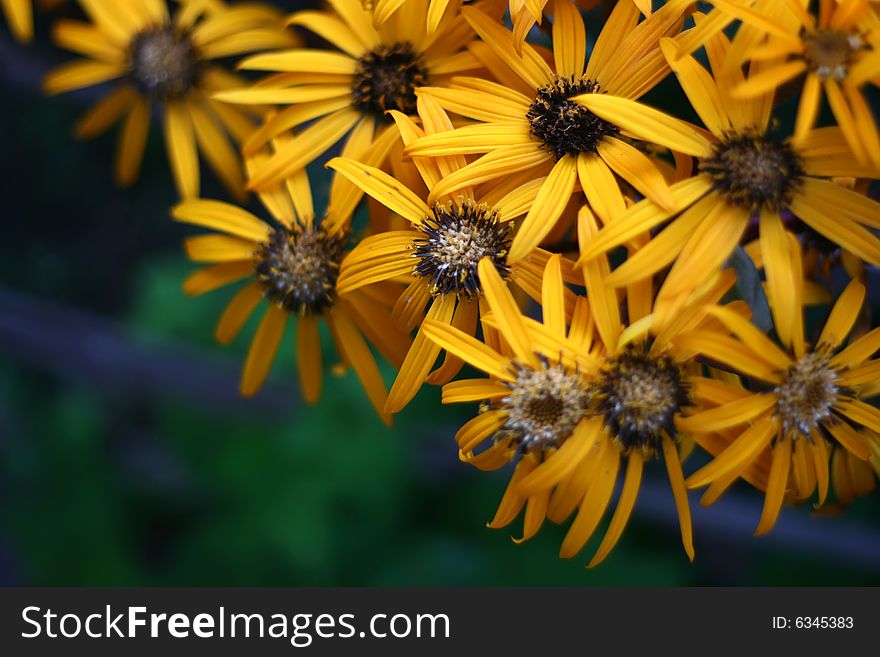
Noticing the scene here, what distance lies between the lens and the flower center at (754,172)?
41.2 inches

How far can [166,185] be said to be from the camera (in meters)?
3.07

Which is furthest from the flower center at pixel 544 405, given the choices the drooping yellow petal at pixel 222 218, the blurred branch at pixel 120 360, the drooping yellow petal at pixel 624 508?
the blurred branch at pixel 120 360

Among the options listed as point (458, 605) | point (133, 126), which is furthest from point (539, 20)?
point (133, 126)

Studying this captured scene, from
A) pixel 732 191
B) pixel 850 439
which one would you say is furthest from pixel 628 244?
pixel 850 439

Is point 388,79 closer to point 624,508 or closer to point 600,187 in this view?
point 600,187

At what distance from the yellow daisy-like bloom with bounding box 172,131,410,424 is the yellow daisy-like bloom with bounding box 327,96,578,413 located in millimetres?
103

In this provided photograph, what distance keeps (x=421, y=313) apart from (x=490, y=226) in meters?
0.16

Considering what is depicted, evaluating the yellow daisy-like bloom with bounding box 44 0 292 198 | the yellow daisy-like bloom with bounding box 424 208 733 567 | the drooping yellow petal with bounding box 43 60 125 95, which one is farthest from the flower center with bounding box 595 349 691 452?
the drooping yellow petal with bounding box 43 60 125 95

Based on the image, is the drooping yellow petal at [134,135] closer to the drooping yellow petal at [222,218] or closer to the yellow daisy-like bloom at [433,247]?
the drooping yellow petal at [222,218]

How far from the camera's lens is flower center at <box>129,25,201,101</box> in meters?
1.79

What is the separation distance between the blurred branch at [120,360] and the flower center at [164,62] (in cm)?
102

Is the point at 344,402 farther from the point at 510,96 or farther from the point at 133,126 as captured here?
the point at 510,96

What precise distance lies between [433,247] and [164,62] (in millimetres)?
974

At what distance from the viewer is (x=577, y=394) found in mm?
1044
